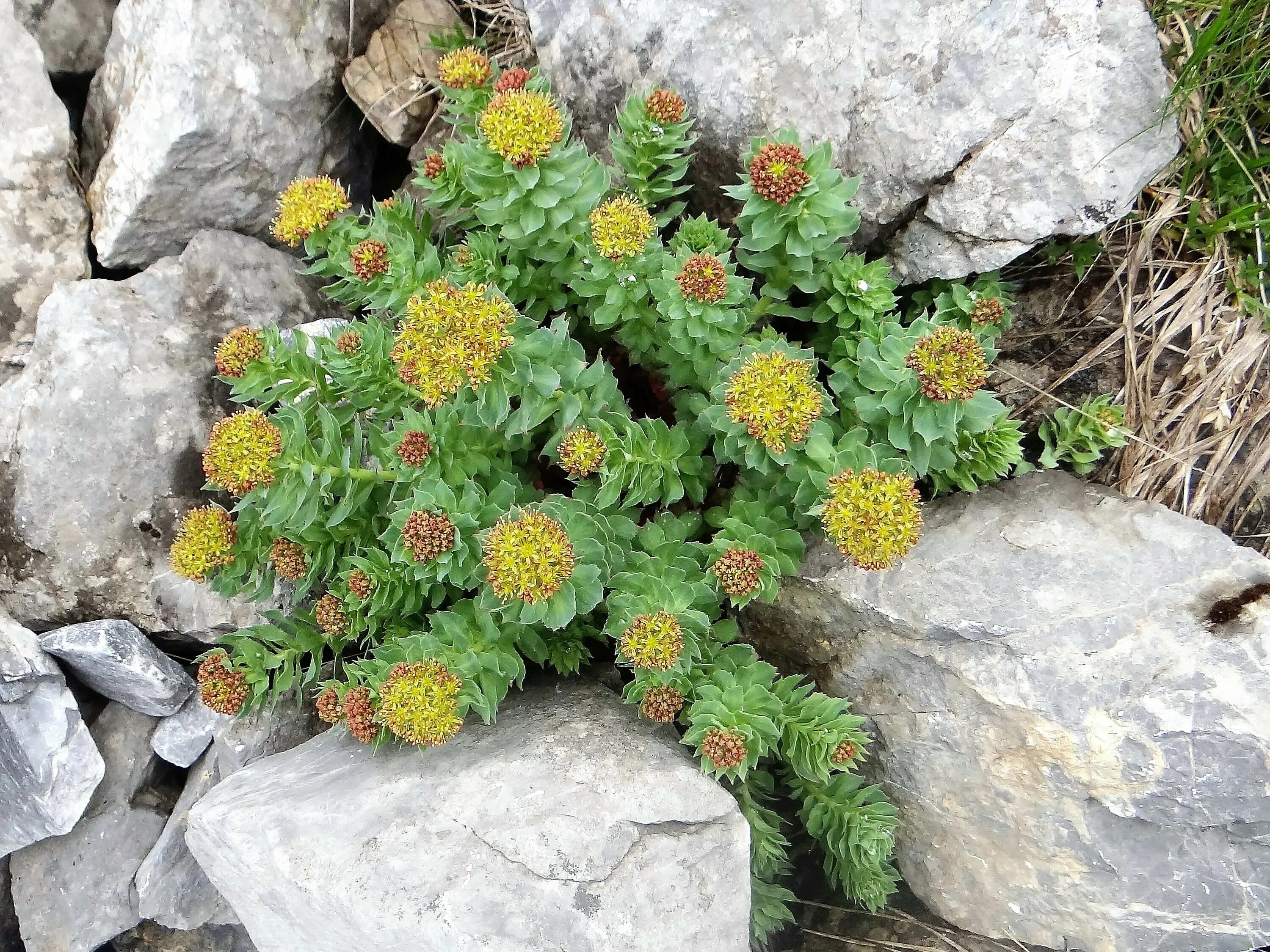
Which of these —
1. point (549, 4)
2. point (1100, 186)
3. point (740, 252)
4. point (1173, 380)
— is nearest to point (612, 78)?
point (549, 4)

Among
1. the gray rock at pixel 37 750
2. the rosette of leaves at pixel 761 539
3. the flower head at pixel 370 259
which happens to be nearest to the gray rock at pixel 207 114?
the flower head at pixel 370 259

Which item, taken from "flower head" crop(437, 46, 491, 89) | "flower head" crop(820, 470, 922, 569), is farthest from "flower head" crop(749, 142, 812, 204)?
"flower head" crop(437, 46, 491, 89)

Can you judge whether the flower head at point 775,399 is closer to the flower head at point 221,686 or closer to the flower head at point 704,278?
the flower head at point 704,278

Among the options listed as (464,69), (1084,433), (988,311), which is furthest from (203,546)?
(1084,433)

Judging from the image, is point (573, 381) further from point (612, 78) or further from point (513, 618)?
point (612, 78)

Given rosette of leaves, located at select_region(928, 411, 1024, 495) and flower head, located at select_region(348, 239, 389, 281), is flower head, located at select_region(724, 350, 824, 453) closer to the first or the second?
rosette of leaves, located at select_region(928, 411, 1024, 495)
